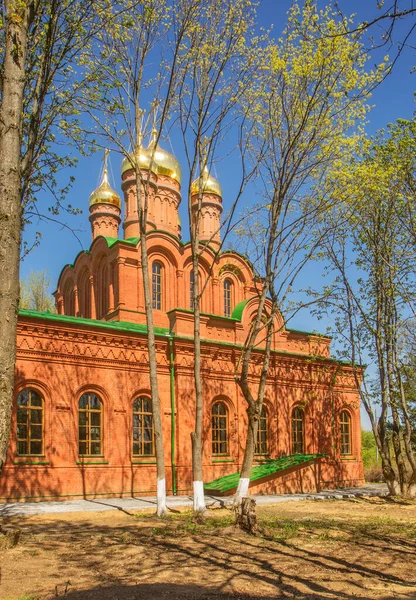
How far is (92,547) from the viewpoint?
8.54 meters

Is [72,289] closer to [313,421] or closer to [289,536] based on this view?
[313,421]

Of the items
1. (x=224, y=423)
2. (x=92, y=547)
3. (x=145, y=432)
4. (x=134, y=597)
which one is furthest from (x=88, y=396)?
(x=134, y=597)

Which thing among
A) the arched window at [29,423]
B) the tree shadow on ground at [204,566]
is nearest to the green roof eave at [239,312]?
the arched window at [29,423]

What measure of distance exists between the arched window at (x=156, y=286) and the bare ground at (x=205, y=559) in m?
9.19

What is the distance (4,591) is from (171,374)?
1145 centimetres

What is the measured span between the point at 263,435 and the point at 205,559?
12301 millimetres

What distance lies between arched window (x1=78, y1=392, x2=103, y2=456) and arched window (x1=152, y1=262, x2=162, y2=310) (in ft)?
17.1

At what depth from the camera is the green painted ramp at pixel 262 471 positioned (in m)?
16.3

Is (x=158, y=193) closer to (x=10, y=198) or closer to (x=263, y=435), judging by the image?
(x=263, y=435)

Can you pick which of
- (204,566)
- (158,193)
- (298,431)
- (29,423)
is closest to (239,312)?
(298,431)

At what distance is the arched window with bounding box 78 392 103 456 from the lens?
50.9 ft

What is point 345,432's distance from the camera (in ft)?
75.4

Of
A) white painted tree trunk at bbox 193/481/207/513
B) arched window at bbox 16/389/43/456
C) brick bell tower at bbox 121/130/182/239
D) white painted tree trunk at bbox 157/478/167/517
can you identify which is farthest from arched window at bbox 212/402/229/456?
brick bell tower at bbox 121/130/182/239

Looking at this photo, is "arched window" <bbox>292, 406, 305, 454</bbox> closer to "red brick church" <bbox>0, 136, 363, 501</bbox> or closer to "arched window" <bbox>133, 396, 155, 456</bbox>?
"red brick church" <bbox>0, 136, 363, 501</bbox>
